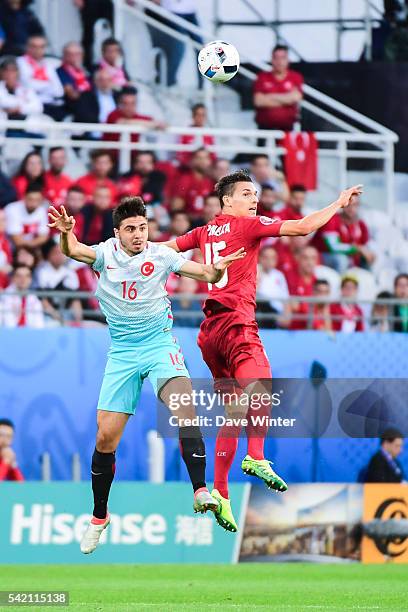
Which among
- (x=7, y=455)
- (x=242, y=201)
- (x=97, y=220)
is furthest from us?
(x=97, y=220)

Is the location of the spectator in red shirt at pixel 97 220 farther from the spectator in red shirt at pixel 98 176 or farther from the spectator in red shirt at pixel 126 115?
the spectator in red shirt at pixel 126 115

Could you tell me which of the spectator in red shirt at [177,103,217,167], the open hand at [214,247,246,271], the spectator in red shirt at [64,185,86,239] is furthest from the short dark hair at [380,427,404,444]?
the open hand at [214,247,246,271]

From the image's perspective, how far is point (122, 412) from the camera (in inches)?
472

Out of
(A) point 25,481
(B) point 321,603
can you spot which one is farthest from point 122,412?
(A) point 25,481

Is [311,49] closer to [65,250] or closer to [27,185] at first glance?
[27,185]

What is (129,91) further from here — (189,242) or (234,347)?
(234,347)

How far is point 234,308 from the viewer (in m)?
12.4

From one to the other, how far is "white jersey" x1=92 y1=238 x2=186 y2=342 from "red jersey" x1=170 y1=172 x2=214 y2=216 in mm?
7021

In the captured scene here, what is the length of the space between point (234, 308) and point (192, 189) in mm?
7005

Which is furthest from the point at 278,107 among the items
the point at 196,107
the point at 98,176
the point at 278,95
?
the point at 98,176

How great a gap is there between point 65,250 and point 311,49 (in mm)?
10994

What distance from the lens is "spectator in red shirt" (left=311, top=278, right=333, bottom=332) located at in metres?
18.2

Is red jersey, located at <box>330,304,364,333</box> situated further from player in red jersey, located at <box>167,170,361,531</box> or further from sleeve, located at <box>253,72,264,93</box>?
player in red jersey, located at <box>167,170,361,531</box>

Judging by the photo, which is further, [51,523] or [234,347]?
[51,523]
